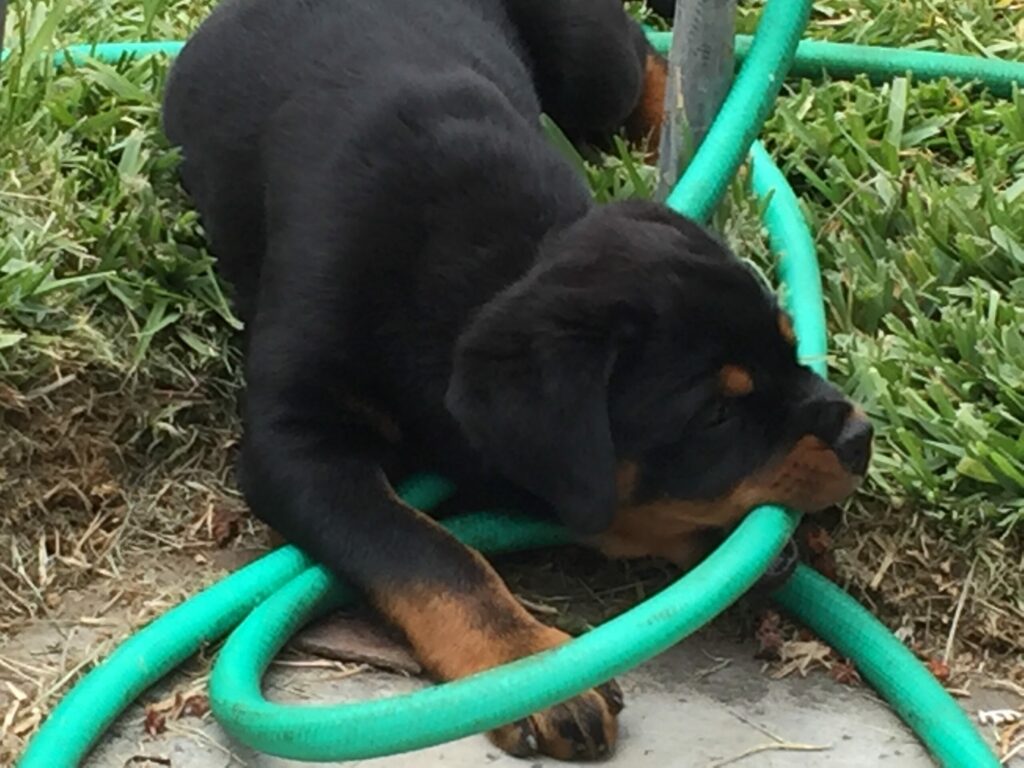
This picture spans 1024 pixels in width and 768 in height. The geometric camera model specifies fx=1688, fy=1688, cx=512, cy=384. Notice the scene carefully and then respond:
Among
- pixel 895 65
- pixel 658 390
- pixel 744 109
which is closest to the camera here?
pixel 658 390

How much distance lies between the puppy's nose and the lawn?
356 mm

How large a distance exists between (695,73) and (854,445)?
45.6 inches

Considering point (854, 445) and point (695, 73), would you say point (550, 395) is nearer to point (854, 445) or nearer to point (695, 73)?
point (854, 445)

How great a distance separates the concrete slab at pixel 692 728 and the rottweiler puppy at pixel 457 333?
0.10 metres

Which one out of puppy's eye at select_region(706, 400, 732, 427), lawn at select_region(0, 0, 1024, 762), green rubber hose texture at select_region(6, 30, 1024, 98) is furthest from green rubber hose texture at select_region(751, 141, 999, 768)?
green rubber hose texture at select_region(6, 30, 1024, 98)

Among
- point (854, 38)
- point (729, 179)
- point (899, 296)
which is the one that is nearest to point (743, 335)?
point (729, 179)

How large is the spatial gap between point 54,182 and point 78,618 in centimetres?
114

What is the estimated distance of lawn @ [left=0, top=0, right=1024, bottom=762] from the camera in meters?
3.34

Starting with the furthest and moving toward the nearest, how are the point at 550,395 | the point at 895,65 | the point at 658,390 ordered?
the point at 895,65 → the point at 658,390 → the point at 550,395

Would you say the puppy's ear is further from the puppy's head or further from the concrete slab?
the concrete slab

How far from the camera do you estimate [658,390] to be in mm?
3002

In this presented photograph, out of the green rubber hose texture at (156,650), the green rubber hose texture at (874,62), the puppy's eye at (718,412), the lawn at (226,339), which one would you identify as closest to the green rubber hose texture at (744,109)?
the lawn at (226,339)

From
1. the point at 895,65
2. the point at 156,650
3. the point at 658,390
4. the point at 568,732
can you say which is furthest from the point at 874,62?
the point at 156,650

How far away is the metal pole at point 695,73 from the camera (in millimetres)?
3732
